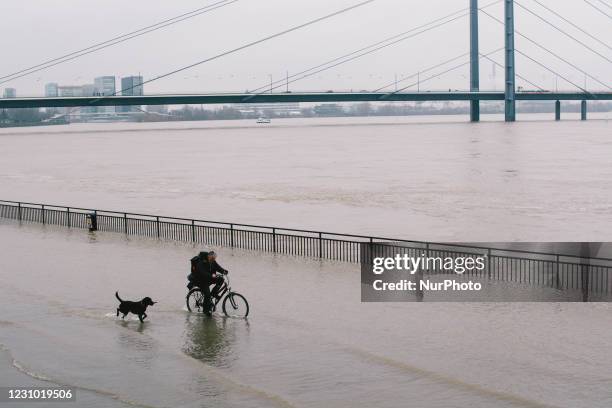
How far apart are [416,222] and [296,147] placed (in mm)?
74196

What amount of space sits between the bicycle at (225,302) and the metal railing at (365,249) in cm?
501

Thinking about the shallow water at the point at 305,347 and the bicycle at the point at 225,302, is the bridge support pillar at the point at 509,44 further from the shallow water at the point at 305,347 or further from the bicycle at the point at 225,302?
the bicycle at the point at 225,302

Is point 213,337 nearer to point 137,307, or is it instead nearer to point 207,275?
point 207,275

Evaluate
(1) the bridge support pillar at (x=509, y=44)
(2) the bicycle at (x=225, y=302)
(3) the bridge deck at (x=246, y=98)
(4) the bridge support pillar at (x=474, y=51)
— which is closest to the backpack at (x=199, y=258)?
(2) the bicycle at (x=225, y=302)

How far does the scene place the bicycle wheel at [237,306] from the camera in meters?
17.0

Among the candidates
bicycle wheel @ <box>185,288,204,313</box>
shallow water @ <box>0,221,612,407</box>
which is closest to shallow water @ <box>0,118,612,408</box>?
shallow water @ <box>0,221,612,407</box>

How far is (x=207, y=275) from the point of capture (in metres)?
16.7

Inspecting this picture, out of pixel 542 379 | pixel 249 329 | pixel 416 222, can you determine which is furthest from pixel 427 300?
pixel 416 222

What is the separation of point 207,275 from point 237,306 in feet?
2.68

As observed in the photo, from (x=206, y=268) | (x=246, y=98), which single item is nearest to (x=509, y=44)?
(x=246, y=98)

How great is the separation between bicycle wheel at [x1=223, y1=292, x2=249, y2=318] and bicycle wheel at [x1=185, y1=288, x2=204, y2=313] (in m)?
0.45

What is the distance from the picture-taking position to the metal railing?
19828 mm

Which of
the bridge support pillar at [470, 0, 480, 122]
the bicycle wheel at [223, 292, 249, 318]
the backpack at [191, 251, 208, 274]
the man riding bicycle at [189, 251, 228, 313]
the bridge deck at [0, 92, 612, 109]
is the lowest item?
the bicycle wheel at [223, 292, 249, 318]

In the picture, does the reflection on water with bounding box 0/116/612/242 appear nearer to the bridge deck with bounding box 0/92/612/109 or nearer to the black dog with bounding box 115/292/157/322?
the black dog with bounding box 115/292/157/322
